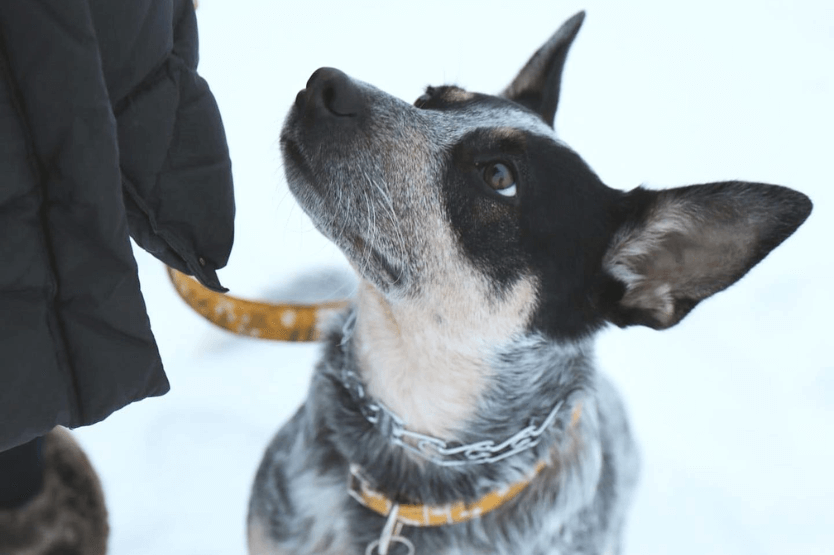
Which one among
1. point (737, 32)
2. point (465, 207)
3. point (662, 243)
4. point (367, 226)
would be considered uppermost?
point (737, 32)

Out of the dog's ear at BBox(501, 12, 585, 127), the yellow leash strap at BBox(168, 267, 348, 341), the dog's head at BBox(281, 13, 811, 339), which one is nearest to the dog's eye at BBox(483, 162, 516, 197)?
the dog's head at BBox(281, 13, 811, 339)

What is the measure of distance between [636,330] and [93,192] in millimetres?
3068

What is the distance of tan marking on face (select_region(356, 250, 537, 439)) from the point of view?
203 centimetres

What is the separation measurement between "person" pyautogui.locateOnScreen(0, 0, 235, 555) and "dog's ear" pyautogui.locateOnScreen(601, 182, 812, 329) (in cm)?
110

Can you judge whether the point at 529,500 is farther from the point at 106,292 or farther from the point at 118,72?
the point at 118,72

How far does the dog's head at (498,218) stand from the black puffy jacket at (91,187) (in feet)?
0.96

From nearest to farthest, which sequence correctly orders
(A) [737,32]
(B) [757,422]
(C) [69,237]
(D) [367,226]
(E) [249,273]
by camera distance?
(C) [69,237] → (D) [367,226] → (B) [757,422] → (E) [249,273] → (A) [737,32]

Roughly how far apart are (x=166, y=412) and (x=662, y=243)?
2.31 metres

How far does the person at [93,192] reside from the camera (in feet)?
4.35

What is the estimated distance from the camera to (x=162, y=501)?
9.91ft

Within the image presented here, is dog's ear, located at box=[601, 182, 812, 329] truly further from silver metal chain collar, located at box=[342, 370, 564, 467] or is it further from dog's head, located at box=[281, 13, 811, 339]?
silver metal chain collar, located at box=[342, 370, 564, 467]

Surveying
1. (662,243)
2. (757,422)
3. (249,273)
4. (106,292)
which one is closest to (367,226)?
(106,292)

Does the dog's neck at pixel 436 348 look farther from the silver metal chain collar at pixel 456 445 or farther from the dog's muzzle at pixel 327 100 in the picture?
the dog's muzzle at pixel 327 100

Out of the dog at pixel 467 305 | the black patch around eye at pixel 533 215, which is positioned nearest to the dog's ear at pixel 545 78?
the dog at pixel 467 305
